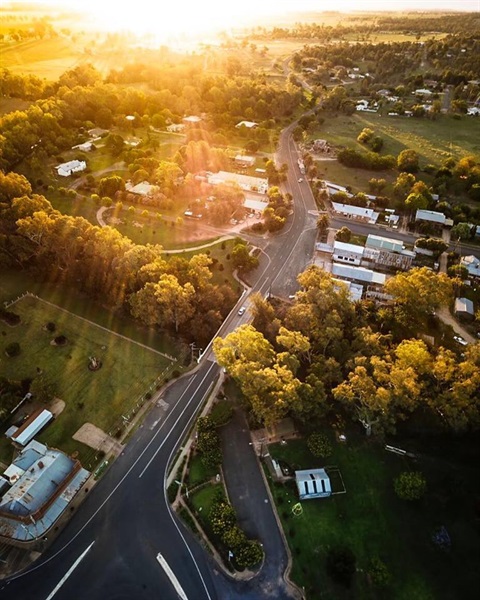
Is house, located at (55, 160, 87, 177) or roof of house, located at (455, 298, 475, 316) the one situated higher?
house, located at (55, 160, 87, 177)

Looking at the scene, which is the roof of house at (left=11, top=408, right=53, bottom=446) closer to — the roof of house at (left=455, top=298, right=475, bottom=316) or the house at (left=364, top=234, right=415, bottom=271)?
the house at (left=364, top=234, right=415, bottom=271)

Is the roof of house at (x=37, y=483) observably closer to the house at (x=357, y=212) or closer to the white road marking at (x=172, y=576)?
the white road marking at (x=172, y=576)

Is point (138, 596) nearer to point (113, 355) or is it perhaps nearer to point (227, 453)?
point (227, 453)

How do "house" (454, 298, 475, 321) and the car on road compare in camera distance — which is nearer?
the car on road

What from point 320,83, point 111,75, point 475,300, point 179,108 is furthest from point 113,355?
point 320,83

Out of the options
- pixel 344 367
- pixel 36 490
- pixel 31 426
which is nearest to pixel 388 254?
pixel 344 367

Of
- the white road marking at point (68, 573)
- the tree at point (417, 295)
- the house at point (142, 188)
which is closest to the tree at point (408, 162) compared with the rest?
the tree at point (417, 295)

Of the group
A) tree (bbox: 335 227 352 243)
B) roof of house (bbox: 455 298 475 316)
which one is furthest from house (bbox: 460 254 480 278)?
tree (bbox: 335 227 352 243)
